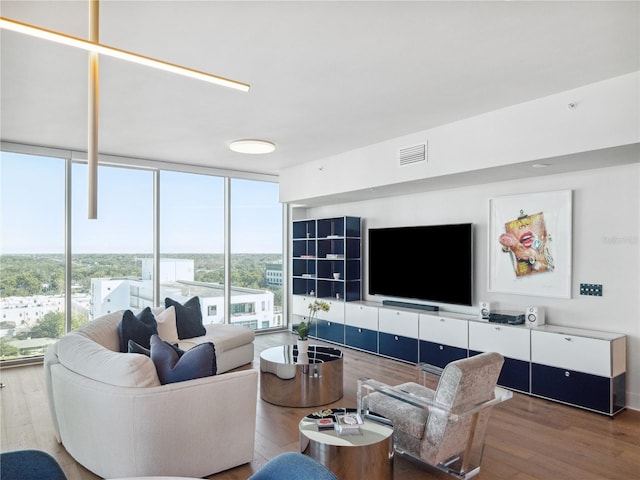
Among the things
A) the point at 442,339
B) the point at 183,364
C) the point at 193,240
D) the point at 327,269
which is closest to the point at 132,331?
the point at 183,364

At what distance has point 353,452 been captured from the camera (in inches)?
96.1

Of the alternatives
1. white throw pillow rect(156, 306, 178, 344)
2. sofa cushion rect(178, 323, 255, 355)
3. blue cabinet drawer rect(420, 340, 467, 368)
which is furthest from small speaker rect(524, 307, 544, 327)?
white throw pillow rect(156, 306, 178, 344)

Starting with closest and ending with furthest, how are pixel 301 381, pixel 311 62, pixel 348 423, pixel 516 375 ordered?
1. pixel 348 423
2. pixel 311 62
3. pixel 301 381
4. pixel 516 375

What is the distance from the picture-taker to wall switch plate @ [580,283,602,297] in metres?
4.10

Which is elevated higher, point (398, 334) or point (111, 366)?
point (111, 366)

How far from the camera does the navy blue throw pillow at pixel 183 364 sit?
2730 mm

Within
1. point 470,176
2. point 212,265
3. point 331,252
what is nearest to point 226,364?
point 212,265

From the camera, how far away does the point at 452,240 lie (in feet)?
17.4

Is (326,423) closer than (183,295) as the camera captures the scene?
Yes

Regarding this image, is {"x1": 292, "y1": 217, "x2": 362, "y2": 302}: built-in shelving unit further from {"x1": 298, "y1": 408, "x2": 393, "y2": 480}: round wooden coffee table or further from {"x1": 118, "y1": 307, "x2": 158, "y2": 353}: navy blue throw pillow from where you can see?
{"x1": 298, "y1": 408, "x2": 393, "y2": 480}: round wooden coffee table

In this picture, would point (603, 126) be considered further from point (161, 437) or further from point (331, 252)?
point (331, 252)

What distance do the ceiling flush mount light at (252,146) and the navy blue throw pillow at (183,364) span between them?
9.40ft

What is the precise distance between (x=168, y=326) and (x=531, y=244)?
3915mm

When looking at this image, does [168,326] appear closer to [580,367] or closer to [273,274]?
[273,274]
